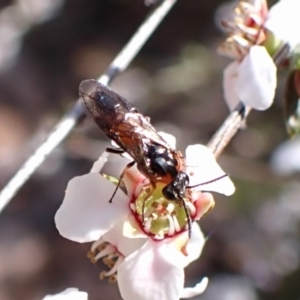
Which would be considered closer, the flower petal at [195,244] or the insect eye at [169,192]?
the insect eye at [169,192]

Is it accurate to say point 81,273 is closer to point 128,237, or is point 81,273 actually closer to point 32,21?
point 32,21

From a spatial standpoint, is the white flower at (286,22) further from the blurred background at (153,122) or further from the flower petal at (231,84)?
the blurred background at (153,122)

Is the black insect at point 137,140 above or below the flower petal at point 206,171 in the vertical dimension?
above

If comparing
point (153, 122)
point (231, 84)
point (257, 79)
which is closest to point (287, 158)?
point (153, 122)

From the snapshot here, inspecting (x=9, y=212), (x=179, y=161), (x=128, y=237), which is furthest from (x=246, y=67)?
(x=9, y=212)

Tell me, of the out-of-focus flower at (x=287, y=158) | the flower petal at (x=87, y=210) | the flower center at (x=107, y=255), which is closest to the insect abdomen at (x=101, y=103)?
the flower petal at (x=87, y=210)

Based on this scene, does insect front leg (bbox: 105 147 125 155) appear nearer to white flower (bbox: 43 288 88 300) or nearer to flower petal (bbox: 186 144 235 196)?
flower petal (bbox: 186 144 235 196)
